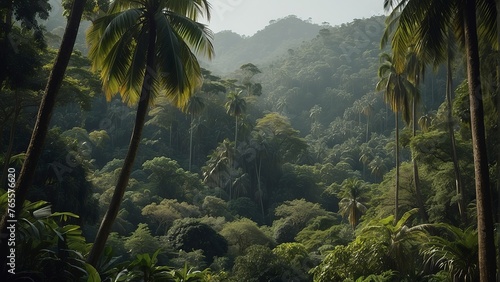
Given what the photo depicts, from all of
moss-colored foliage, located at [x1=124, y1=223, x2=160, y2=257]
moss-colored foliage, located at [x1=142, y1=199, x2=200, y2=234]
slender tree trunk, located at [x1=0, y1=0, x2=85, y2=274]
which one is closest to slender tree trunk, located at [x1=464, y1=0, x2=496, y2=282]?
slender tree trunk, located at [x1=0, y1=0, x2=85, y2=274]

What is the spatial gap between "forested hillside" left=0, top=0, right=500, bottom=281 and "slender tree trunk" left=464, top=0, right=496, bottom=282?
0.05m

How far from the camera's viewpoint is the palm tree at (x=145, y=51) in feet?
36.5

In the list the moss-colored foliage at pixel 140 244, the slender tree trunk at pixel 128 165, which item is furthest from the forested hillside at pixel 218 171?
the moss-colored foliage at pixel 140 244

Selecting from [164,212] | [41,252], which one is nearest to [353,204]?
[164,212]

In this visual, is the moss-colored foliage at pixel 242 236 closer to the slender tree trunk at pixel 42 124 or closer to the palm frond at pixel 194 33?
the palm frond at pixel 194 33

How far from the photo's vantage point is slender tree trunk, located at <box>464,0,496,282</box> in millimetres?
8891

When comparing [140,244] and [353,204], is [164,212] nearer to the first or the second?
[140,244]

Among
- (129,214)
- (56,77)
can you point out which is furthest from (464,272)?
(129,214)

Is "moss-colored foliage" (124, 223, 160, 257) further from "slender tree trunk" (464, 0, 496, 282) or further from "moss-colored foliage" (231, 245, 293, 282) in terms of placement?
"slender tree trunk" (464, 0, 496, 282)

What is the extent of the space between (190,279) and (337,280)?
409 inches

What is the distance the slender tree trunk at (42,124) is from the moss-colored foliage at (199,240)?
28.5 m

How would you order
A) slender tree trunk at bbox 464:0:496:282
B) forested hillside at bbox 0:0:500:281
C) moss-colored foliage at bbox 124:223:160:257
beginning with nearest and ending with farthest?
slender tree trunk at bbox 464:0:496:282 < forested hillside at bbox 0:0:500:281 < moss-colored foliage at bbox 124:223:160:257

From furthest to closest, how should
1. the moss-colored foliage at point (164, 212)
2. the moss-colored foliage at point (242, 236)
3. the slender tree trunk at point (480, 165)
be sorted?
the moss-colored foliage at point (164, 212)
the moss-colored foliage at point (242, 236)
the slender tree trunk at point (480, 165)

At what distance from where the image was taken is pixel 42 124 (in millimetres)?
8977
